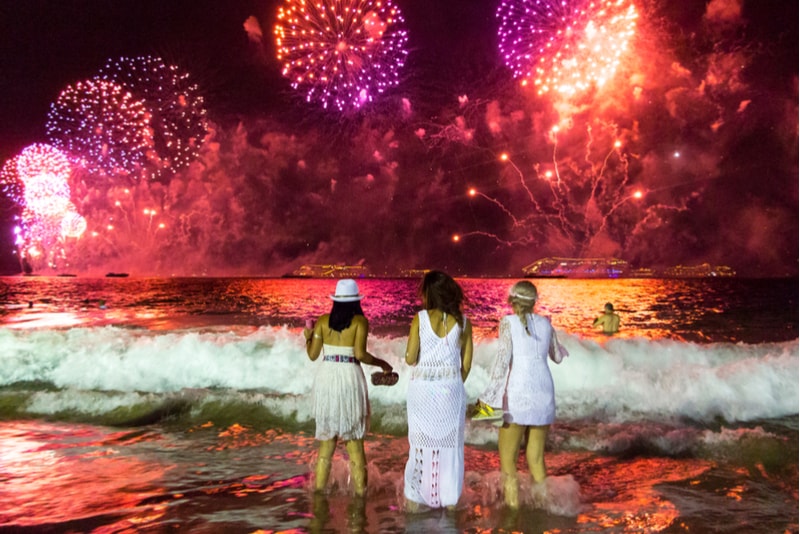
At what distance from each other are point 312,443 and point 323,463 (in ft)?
8.39

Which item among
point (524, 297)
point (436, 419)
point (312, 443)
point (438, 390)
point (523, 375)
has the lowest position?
point (312, 443)

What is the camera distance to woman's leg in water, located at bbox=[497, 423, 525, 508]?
531 centimetres

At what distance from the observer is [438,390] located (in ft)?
16.7

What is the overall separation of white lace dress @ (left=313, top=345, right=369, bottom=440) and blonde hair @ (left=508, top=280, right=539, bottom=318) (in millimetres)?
1532

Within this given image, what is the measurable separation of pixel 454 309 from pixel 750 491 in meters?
3.91

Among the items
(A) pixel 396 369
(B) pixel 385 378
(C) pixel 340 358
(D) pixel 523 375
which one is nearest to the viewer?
(D) pixel 523 375

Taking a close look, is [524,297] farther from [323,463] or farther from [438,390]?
[323,463]

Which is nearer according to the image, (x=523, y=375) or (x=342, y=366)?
(x=523, y=375)

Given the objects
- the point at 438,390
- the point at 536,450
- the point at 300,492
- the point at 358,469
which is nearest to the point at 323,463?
the point at 358,469

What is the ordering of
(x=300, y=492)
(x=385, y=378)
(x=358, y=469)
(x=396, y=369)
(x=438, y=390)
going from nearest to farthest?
(x=438, y=390), (x=385, y=378), (x=358, y=469), (x=300, y=492), (x=396, y=369)

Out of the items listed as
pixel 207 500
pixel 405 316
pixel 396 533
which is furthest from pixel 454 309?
pixel 405 316

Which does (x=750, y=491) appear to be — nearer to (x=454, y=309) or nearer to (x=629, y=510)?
(x=629, y=510)

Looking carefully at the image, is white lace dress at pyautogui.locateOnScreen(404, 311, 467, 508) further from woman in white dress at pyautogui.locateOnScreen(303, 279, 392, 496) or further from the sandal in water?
woman in white dress at pyautogui.locateOnScreen(303, 279, 392, 496)

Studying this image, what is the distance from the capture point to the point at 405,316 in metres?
41.1
